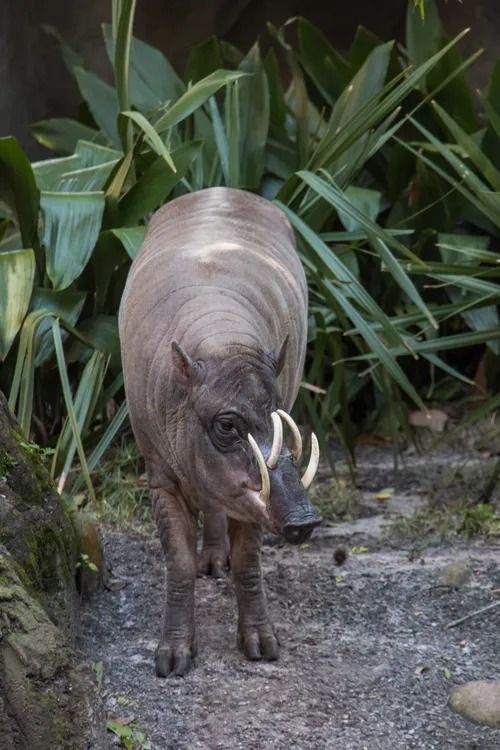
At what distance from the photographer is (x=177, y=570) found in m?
3.98

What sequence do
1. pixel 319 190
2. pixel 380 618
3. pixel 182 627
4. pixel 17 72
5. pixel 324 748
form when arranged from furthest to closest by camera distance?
pixel 17 72
pixel 319 190
pixel 380 618
pixel 182 627
pixel 324 748

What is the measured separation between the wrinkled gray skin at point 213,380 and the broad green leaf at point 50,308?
70cm

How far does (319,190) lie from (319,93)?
92.5 inches

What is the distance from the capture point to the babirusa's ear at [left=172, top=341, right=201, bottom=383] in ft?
11.7

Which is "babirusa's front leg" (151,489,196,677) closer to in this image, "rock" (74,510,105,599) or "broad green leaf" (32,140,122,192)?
"rock" (74,510,105,599)

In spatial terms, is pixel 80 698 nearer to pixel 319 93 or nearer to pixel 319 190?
pixel 319 190

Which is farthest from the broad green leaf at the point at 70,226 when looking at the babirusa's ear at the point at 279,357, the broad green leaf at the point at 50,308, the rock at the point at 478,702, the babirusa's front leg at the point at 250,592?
the rock at the point at 478,702

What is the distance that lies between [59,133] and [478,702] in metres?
4.50

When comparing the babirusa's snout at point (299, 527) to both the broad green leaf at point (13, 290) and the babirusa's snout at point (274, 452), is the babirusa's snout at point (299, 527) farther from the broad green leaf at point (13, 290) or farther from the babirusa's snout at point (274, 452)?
the broad green leaf at point (13, 290)

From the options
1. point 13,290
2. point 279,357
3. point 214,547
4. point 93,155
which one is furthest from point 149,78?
point 279,357

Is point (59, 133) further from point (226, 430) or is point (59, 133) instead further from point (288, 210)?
point (226, 430)

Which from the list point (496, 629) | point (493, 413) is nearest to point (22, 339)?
point (496, 629)

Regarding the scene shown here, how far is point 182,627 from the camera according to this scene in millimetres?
3971

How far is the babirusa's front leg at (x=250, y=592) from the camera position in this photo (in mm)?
4004
